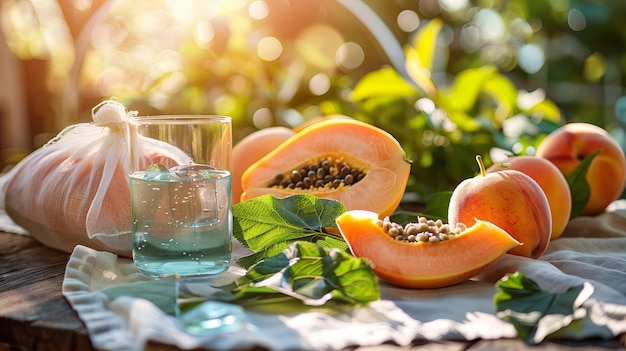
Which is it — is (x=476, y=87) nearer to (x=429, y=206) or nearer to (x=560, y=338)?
(x=429, y=206)

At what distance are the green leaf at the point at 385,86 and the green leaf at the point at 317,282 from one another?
0.85 meters

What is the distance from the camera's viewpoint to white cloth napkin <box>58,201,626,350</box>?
2.13 feet

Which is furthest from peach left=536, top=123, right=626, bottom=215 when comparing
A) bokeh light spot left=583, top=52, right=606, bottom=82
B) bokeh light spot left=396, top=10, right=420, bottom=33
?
bokeh light spot left=583, top=52, right=606, bottom=82

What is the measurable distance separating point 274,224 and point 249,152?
0.31m

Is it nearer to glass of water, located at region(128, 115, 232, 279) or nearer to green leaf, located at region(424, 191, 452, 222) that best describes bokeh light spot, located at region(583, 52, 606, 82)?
green leaf, located at region(424, 191, 452, 222)

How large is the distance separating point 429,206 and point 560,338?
466 mm

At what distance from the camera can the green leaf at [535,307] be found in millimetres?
668

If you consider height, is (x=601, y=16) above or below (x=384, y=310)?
above

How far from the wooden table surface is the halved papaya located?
0.16 meters

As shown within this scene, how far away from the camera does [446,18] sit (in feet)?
12.5

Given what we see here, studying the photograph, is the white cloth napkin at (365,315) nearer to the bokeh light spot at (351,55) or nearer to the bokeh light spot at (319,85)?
the bokeh light spot at (319,85)

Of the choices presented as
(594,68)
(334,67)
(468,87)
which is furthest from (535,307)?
(594,68)

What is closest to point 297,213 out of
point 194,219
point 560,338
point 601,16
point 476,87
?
point 194,219

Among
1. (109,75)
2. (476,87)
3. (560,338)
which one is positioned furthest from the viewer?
(109,75)
